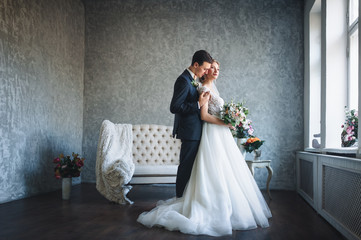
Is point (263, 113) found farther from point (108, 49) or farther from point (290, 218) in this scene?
point (108, 49)

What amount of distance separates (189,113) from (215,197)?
2.65ft

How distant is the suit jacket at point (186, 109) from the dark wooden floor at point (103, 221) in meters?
0.93

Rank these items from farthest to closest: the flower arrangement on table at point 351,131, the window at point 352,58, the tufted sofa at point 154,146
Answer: the tufted sofa at point 154,146, the window at point 352,58, the flower arrangement on table at point 351,131

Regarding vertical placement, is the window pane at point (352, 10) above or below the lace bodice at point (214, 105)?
above

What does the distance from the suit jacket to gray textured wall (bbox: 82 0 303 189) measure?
2850 mm

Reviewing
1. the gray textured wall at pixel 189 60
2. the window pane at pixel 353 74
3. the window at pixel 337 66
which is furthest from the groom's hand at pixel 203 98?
the gray textured wall at pixel 189 60

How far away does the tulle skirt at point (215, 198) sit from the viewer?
2682 millimetres

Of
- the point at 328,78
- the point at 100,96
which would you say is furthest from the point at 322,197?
the point at 100,96

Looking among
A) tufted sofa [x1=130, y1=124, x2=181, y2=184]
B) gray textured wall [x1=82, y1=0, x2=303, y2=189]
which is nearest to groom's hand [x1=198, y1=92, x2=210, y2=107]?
tufted sofa [x1=130, y1=124, x2=181, y2=184]

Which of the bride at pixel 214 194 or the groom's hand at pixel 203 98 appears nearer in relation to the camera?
the bride at pixel 214 194

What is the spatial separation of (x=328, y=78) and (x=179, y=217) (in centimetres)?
267

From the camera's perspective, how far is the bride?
2693mm

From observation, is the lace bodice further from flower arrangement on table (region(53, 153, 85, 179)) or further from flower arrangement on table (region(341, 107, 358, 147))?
flower arrangement on table (region(53, 153, 85, 179))

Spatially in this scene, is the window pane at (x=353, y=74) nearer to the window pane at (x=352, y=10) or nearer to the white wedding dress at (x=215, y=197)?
the window pane at (x=352, y=10)
